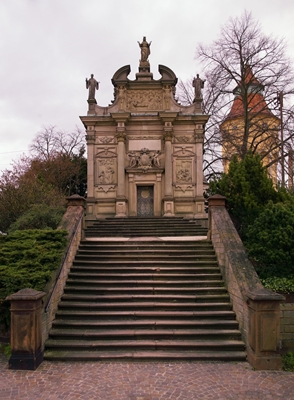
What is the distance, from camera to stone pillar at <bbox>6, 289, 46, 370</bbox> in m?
5.30

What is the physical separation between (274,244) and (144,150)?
11062 mm

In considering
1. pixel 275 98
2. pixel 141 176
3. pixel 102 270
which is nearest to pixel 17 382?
pixel 102 270

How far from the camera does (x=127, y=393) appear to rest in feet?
14.8

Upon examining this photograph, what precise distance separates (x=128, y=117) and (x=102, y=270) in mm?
10677

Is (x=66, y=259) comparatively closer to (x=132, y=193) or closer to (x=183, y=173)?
(x=132, y=193)

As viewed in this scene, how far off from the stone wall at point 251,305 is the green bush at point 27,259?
12.8 ft

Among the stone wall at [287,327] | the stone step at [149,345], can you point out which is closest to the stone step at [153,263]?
the stone wall at [287,327]

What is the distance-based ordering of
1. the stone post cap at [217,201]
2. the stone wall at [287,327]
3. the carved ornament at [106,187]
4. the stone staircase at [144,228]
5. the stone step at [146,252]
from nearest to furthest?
the stone wall at [287,327]
the stone step at [146,252]
the stone post cap at [217,201]
the stone staircase at [144,228]
the carved ornament at [106,187]

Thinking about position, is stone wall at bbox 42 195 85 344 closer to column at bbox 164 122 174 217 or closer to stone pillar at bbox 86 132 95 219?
stone pillar at bbox 86 132 95 219

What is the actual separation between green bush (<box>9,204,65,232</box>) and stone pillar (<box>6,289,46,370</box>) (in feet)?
19.3

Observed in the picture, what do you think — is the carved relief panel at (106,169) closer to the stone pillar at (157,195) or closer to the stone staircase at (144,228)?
the stone pillar at (157,195)

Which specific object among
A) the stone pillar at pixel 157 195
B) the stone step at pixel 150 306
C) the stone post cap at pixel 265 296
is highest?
the stone pillar at pixel 157 195

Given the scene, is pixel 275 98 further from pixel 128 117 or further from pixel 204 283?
pixel 204 283

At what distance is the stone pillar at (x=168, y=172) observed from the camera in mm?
16484
